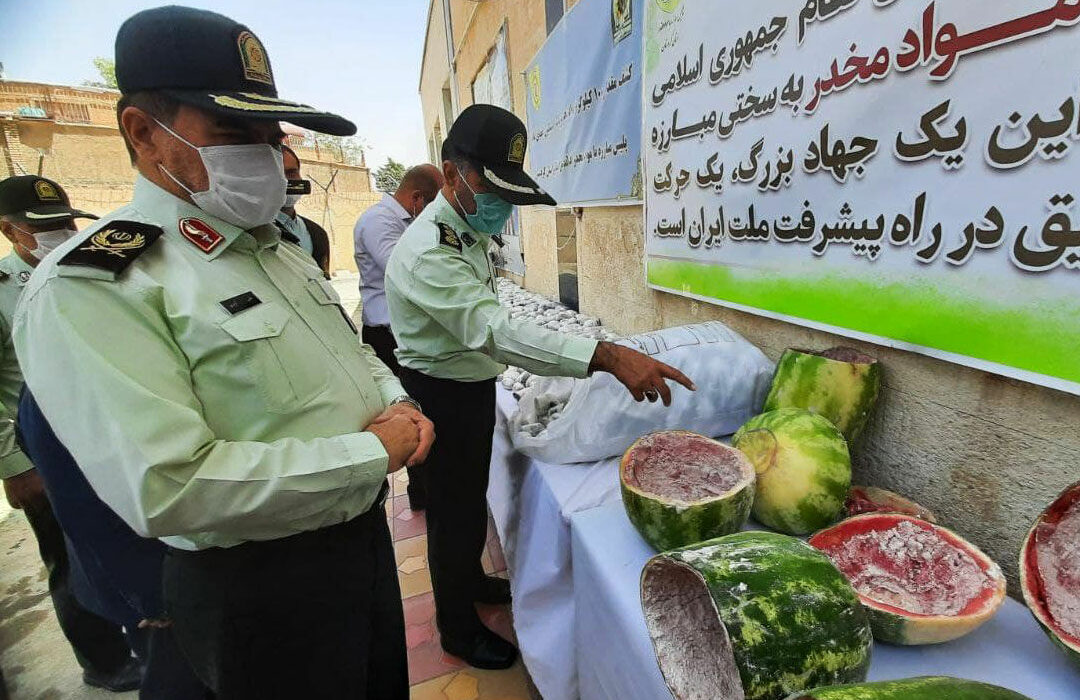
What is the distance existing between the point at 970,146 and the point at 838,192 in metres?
0.35

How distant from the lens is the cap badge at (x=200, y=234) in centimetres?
98

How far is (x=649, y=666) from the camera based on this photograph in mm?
999

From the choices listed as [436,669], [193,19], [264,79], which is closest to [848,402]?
[264,79]

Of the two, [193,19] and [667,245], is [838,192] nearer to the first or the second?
[667,245]

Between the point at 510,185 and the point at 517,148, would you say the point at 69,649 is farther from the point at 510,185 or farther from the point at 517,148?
the point at 517,148

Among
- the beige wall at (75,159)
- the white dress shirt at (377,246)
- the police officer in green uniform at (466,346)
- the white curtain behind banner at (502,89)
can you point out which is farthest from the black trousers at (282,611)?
the beige wall at (75,159)

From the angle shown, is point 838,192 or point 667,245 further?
point 667,245

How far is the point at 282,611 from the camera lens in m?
1.09

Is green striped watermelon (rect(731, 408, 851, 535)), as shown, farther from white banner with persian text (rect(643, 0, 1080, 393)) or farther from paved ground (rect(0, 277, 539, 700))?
paved ground (rect(0, 277, 539, 700))

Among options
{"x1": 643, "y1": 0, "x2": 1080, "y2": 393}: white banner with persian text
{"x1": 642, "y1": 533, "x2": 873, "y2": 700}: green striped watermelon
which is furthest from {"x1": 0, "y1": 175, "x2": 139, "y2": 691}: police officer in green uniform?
{"x1": 643, "y1": 0, "x2": 1080, "y2": 393}: white banner with persian text

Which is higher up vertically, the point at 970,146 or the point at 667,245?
the point at 970,146

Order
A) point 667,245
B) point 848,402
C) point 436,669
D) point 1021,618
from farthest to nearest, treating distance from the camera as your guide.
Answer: point 667,245 < point 436,669 < point 848,402 < point 1021,618

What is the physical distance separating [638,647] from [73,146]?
62.5 ft

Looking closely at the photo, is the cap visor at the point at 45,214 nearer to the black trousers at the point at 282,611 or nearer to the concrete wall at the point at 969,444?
the black trousers at the point at 282,611
